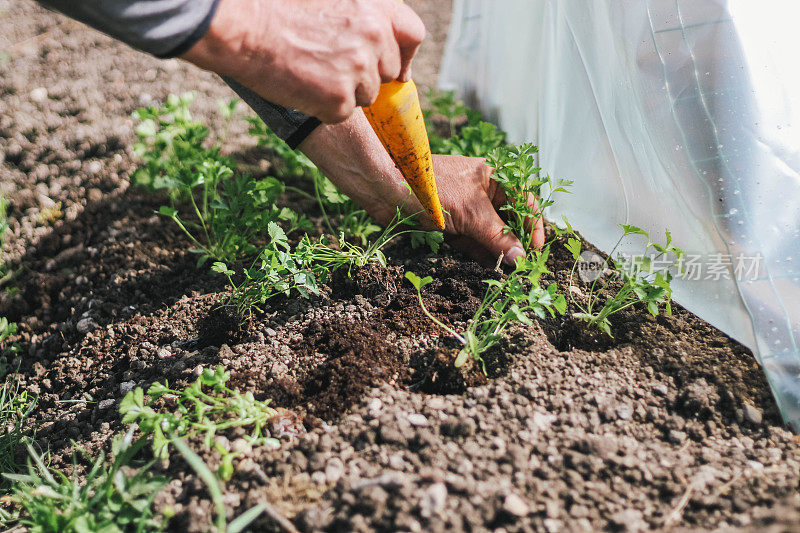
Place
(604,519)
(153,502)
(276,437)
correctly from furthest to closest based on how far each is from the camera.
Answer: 1. (276,437)
2. (153,502)
3. (604,519)

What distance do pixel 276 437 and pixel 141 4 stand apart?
3.59 ft

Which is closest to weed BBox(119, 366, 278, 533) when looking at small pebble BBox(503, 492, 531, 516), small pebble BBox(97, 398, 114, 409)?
small pebble BBox(97, 398, 114, 409)

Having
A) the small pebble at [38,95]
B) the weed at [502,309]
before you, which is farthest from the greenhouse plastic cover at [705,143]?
the small pebble at [38,95]

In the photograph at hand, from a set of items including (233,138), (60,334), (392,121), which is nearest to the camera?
(392,121)

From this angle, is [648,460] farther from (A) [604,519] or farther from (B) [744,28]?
(B) [744,28]

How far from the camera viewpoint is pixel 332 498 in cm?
137

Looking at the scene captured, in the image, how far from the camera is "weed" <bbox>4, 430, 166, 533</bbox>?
1.37 metres

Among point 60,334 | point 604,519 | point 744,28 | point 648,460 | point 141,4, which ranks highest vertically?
point 744,28

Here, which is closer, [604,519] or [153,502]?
[604,519]

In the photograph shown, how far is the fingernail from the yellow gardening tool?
0.33 m

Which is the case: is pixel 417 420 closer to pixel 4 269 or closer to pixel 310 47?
pixel 310 47

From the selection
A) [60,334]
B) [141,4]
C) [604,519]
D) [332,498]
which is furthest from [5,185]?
[604,519]

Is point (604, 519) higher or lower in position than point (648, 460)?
lower

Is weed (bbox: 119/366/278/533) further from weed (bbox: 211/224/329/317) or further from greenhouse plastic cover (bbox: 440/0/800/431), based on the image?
greenhouse plastic cover (bbox: 440/0/800/431)
